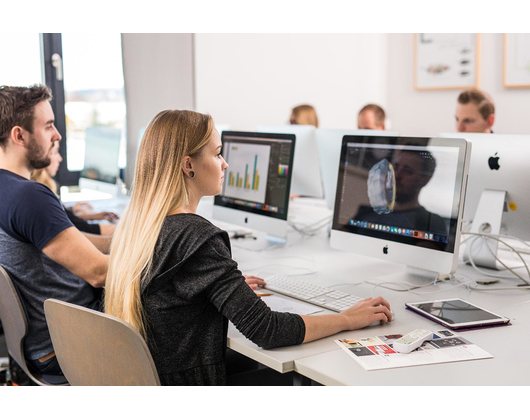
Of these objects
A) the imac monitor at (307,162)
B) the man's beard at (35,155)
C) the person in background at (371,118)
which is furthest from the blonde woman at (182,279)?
the person in background at (371,118)

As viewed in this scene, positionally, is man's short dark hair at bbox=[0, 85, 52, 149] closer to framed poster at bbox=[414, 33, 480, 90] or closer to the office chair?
the office chair

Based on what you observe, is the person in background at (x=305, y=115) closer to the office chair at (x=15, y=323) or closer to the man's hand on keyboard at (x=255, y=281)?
the man's hand on keyboard at (x=255, y=281)

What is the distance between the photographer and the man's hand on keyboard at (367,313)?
4.64 ft

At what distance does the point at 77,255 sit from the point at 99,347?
1.90 ft

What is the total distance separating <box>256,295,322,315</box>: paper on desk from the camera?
1551 mm

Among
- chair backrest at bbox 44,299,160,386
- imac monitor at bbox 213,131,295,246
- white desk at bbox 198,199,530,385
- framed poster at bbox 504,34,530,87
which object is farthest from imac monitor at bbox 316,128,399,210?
framed poster at bbox 504,34,530,87

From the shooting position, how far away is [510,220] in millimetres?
1995

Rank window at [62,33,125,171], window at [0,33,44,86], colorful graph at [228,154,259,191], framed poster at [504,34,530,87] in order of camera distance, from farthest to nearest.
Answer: framed poster at [504,34,530,87] < window at [62,33,125,171] < window at [0,33,44,86] < colorful graph at [228,154,259,191]

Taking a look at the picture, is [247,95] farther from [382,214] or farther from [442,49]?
[382,214]

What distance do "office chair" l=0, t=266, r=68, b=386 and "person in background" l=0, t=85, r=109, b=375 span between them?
0.03 metres

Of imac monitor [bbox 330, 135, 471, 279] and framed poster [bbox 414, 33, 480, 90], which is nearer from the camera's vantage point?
imac monitor [bbox 330, 135, 471, 279]

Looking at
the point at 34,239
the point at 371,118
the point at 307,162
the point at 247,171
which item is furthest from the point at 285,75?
the point at 34,239

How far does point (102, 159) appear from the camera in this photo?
3525 millimetres
